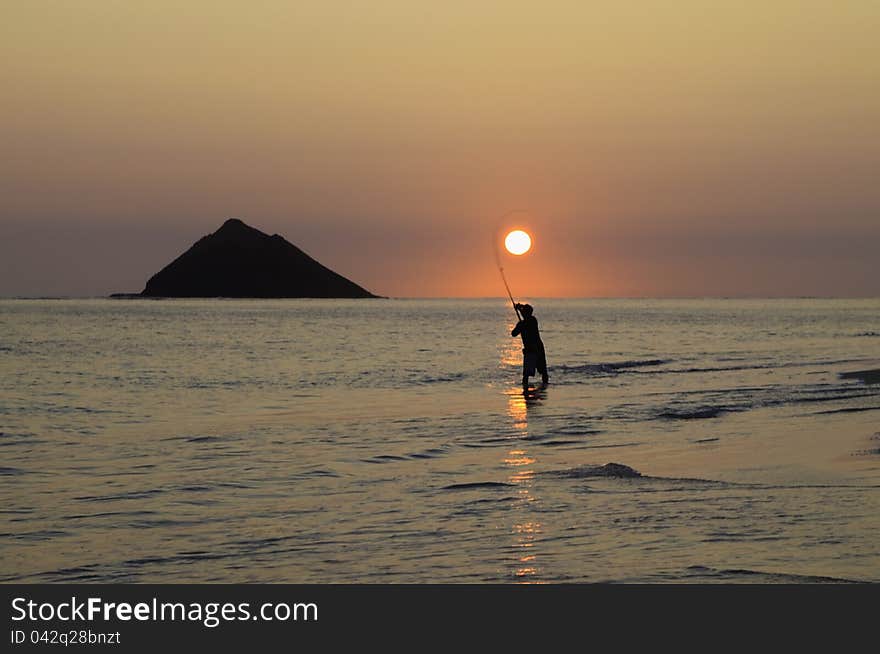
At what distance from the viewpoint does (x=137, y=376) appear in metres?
37.5

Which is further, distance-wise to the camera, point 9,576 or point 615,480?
point 615,480

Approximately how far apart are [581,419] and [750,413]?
329 cm

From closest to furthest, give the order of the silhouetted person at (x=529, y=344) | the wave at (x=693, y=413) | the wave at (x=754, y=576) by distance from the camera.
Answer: the wave at (x=754, y=576) < the wave at (x=693, y=413) < the silhouetted person at (x=529, y=344)

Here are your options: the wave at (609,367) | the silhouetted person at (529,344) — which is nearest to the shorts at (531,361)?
the silhouetted person at (529,344)

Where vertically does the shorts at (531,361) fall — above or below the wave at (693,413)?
above

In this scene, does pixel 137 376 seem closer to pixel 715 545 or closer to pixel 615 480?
pixel 615 480

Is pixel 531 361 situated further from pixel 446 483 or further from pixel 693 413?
pixel 446 483

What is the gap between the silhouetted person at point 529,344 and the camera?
1148 inches

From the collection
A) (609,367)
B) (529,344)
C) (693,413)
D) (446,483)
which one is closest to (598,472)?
(446,483)

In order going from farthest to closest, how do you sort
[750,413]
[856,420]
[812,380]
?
1. [812,380]
2. [750,413]
3. [856,420]

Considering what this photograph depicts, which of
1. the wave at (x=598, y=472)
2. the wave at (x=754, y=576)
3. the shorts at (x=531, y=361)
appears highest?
the shorts at (x=531, y=361)

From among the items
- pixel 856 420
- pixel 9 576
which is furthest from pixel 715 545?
pixel 856 420

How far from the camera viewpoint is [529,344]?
3022 cm

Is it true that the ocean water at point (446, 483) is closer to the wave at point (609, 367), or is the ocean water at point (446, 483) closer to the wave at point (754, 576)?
the wave at point (754, 576)
